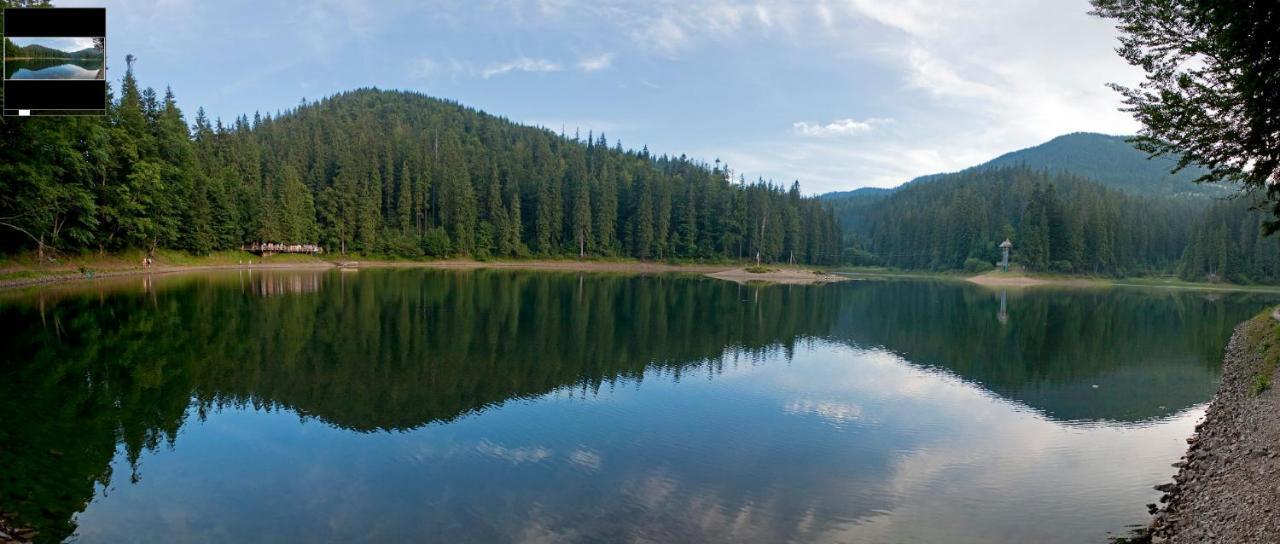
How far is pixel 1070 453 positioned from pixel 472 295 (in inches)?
1466

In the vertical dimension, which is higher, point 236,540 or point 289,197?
point 289,197

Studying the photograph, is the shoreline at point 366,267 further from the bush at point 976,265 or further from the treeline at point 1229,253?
the treeline at point 1229,253

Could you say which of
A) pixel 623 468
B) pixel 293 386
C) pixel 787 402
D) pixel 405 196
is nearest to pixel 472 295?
pixel 293 386

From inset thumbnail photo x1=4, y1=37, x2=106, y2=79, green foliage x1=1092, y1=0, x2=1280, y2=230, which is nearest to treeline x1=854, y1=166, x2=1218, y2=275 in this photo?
green foliage x1=1092, y1=0, x2=1280, y2=230

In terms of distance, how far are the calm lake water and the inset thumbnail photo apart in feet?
24.4

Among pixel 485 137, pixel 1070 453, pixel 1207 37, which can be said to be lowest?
pixel 1070 453

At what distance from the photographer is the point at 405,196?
9506 cm

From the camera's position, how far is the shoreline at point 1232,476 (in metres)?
8.14

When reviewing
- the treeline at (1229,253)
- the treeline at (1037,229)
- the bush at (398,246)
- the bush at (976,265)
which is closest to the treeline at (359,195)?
the bush at (398,246)

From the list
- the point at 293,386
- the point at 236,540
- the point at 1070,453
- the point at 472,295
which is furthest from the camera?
the point at 472,295

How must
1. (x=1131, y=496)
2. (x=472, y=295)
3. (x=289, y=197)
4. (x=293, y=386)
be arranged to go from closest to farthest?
1. (x=1131, y=496)
2. (x=293, y=386)
3. (x=472, y=295)
4. (x=289, y=197)

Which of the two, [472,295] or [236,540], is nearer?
[236,540]

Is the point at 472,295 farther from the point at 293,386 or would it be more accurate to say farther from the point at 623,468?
the point at 623,468

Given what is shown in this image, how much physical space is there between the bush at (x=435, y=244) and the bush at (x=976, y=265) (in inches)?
3671
